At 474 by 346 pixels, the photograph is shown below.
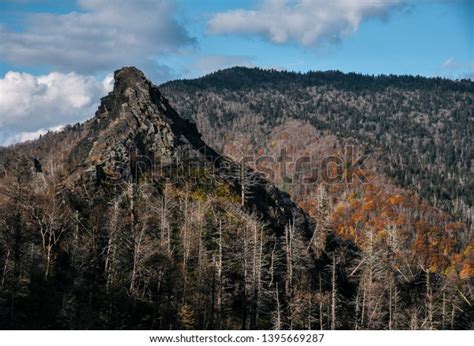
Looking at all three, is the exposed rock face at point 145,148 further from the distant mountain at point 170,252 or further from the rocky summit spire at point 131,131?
the distant mountain at point 170,252

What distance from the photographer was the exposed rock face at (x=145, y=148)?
270 feet

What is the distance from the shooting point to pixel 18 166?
51906 millimetres

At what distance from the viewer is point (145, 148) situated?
8862 cm

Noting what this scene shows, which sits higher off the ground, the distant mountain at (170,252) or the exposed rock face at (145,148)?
the exposed rock face at (145,148)

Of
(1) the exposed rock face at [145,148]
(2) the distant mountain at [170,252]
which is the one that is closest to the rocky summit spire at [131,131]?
(1) the exposed rock face at [145,148]

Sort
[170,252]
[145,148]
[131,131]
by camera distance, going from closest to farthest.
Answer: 1. [170,252]
2. [131,131]
3. [145,148]

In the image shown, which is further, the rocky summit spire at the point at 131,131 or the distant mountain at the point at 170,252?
the rocky summit spire at the point at 131,131

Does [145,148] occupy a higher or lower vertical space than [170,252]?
higher

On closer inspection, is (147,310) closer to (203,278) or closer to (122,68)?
(203,278)

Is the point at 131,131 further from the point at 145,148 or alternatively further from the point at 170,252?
the point at 170,252

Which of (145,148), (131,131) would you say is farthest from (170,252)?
(131,131)

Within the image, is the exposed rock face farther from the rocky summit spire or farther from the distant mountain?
the distant mountain
